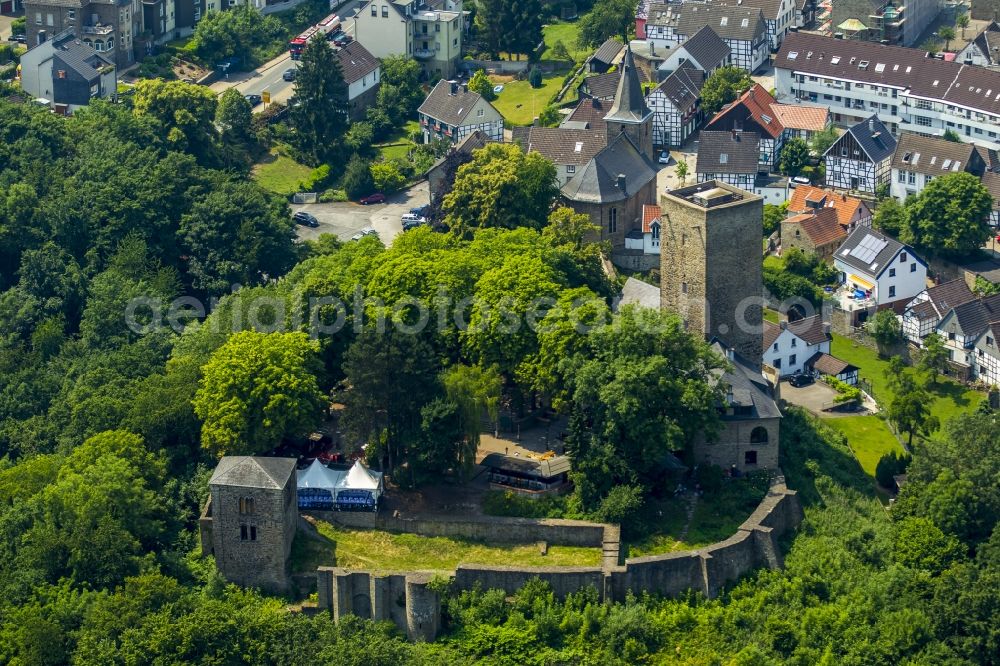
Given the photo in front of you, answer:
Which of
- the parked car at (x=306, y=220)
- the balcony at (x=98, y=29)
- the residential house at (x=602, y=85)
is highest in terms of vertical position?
the balcony at (x=98, y=29)

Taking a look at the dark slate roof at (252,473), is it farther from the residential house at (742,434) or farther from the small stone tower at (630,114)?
the small stone tower at (630,114)

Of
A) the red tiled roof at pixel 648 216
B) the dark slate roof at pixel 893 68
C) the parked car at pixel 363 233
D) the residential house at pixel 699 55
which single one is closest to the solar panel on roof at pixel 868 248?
the red tiled roof at pixel 648 216

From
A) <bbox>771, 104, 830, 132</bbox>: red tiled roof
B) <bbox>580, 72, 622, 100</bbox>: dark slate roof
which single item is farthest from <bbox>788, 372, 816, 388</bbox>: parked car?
<bbox>580, 72, 622, 100</bbox>: dark slate roof

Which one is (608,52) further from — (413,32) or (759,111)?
(759,111)

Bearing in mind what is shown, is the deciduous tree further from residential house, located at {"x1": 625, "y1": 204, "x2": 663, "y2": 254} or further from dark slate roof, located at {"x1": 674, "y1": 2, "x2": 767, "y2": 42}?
dark slate roof, located at {"x1": 674, "y1": 2, "x2": 767, "y2": 42}

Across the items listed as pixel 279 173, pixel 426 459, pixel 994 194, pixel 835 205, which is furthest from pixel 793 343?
pixel 279 173

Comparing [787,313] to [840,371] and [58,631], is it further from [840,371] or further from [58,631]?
[58,631]
